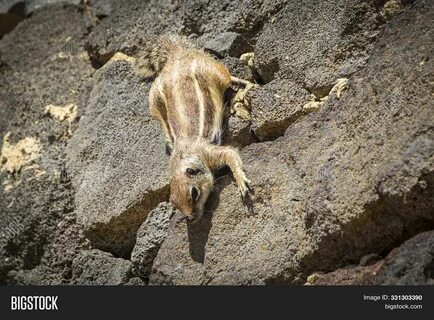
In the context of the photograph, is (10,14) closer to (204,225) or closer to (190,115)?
(190,115)

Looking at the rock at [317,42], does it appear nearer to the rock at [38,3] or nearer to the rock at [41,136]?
the rock at [41,136]

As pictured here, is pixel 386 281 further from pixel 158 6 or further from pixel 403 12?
pixel 158 6

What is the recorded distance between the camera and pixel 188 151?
577cm

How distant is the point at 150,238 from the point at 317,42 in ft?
6.05

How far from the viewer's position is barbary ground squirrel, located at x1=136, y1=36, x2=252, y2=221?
18.1ft

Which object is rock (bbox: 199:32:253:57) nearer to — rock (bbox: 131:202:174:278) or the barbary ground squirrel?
the barbary ground squirrel

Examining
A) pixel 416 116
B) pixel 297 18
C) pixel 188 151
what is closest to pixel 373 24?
pixel 297 18

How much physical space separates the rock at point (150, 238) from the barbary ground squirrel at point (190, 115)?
0.87 ft

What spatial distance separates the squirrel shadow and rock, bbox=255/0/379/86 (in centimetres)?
86

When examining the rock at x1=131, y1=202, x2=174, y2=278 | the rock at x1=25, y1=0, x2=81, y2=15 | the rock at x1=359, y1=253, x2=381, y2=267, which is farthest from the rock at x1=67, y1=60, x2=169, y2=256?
the rock at x1=359, y1=253, x2=381, y2=267

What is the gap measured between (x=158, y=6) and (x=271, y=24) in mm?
1318

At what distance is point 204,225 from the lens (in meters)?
5.44

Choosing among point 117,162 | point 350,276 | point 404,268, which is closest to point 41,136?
point 117,162

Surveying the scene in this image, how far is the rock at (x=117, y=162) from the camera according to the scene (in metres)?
5.98
